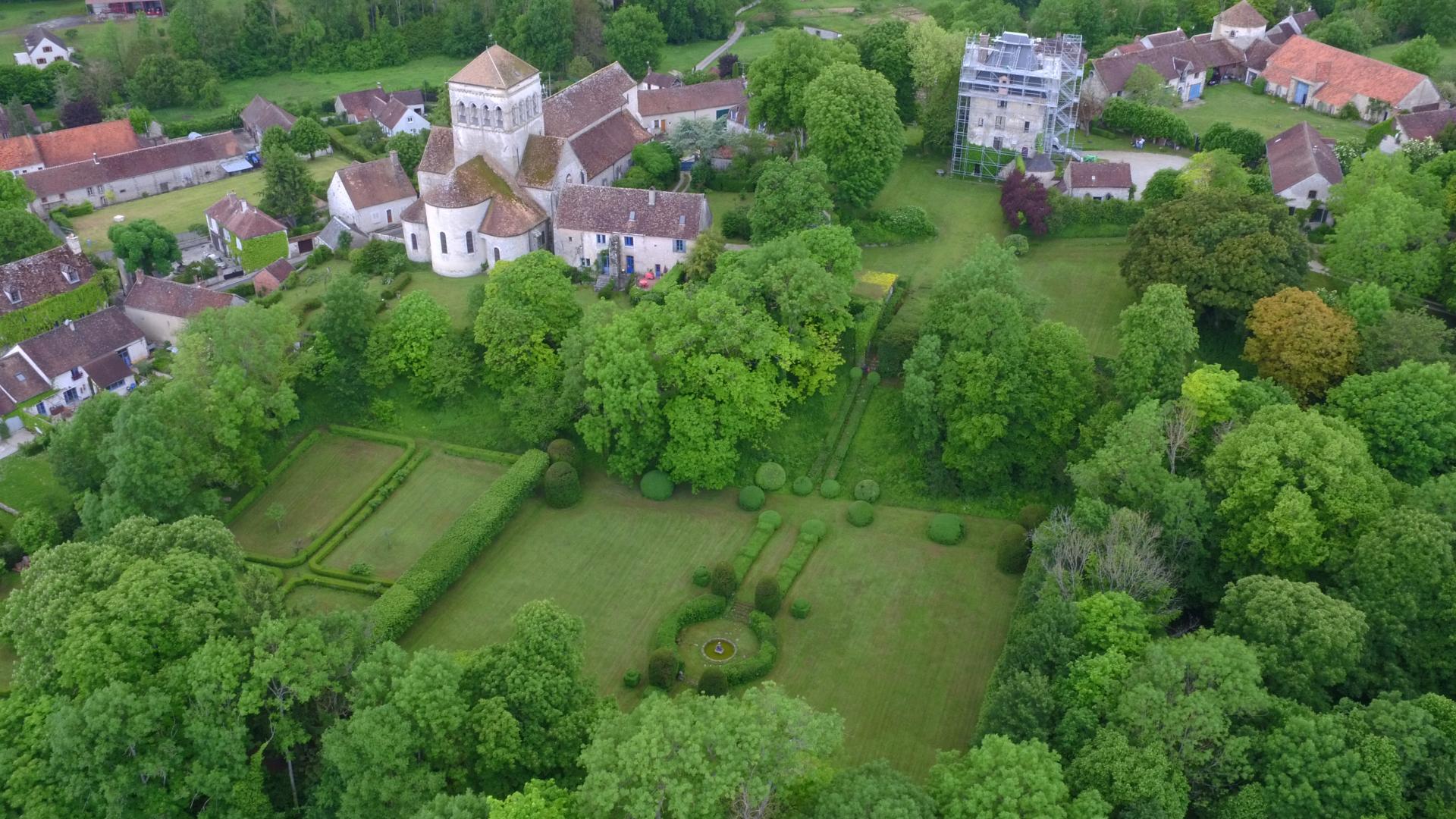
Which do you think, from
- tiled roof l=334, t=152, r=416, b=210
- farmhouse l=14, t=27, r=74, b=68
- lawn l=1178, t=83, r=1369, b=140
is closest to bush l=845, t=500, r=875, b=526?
tiled roof l=334, t=152, r=416, b=210

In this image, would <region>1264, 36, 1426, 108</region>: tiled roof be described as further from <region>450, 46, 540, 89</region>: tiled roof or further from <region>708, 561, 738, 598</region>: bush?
<region>708, 561, 738, 598</region>: bush

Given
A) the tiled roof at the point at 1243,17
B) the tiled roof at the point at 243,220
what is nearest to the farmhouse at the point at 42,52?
the tiled roof at the point at 243,220

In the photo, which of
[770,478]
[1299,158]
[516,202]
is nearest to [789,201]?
[516,202]

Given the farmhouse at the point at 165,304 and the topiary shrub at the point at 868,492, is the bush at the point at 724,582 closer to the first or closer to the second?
the topiary shrub at the point at 868,492

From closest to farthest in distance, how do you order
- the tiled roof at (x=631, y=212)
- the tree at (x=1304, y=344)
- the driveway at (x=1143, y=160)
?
the tree at (x=1304, y=344) → the tiled roof at (x=631, y=212) → the driveway at (x=1143, y=160)

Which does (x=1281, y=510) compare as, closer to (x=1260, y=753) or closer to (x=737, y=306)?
(x=1260, y=753)

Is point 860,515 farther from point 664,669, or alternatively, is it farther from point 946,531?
point 664,669

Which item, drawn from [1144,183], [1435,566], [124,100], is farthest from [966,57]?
[124,100]
